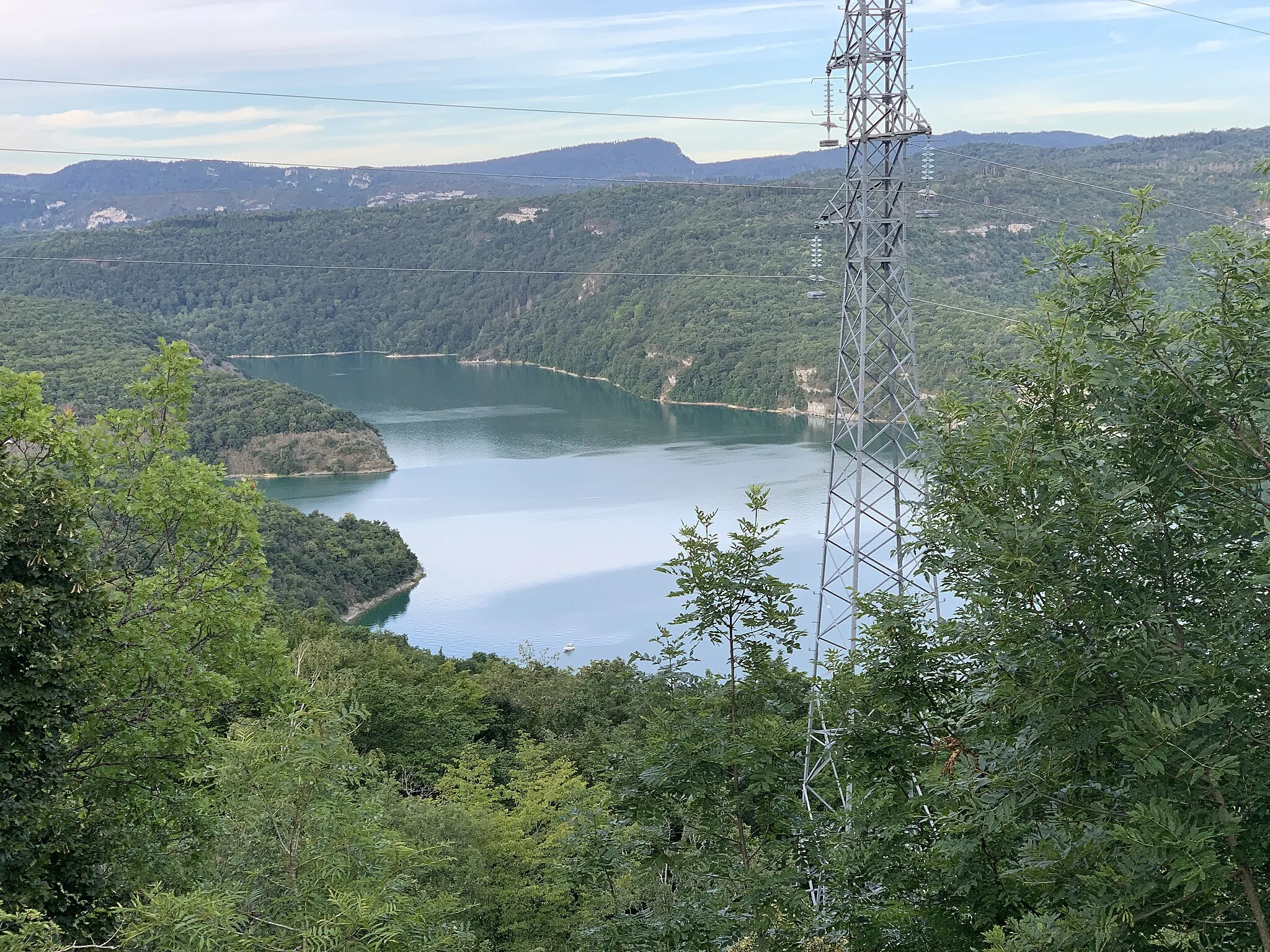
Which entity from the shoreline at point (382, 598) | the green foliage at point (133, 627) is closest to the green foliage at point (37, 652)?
the green foliage at point (133, 627)

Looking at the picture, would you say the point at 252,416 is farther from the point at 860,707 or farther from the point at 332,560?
the point at 860,707

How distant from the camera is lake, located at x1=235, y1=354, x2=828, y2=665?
31.2 m

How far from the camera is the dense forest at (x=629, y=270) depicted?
225ft

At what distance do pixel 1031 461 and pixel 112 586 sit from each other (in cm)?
453

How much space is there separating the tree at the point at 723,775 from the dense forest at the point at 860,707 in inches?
0.8

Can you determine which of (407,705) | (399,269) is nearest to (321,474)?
(407,705)

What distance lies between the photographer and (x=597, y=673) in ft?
64.8

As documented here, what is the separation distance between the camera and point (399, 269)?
123750 mm

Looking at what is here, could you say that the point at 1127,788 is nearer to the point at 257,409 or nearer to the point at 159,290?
the point at 257,409

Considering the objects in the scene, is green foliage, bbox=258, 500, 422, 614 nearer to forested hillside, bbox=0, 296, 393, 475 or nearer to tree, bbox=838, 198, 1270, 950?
forested hillside, bbox=0, 296, 393, 475

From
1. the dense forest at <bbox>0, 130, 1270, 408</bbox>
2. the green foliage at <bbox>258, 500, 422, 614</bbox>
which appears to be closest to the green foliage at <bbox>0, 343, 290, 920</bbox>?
the green foliage at <bbox>258, 500, 422, 614</bbox>

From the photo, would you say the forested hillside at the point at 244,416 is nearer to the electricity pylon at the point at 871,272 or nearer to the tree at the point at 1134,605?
the electricity pylon at the point at 871,272

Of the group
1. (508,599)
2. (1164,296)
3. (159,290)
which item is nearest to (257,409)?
(508,599)

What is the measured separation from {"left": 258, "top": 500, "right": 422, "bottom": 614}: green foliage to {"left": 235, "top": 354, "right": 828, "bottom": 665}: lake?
1.11m
